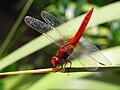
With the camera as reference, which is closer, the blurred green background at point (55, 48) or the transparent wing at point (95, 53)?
the transparent wing at point (95, 53)

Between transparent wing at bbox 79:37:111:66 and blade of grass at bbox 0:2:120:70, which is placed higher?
blade of grass at bbox 0:2:120:70

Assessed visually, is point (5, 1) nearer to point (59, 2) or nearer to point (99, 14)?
point (59, 2)

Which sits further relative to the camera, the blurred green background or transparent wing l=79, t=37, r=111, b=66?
the blurred green background

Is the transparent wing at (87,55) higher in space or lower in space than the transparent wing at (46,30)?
lower

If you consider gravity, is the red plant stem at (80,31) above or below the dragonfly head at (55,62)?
above

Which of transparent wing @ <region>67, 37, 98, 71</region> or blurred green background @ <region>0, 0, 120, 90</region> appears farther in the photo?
blurred green background @ <region>0, 0, 120, 90</region>

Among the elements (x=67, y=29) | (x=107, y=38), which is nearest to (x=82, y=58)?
(x=67, y=29)
